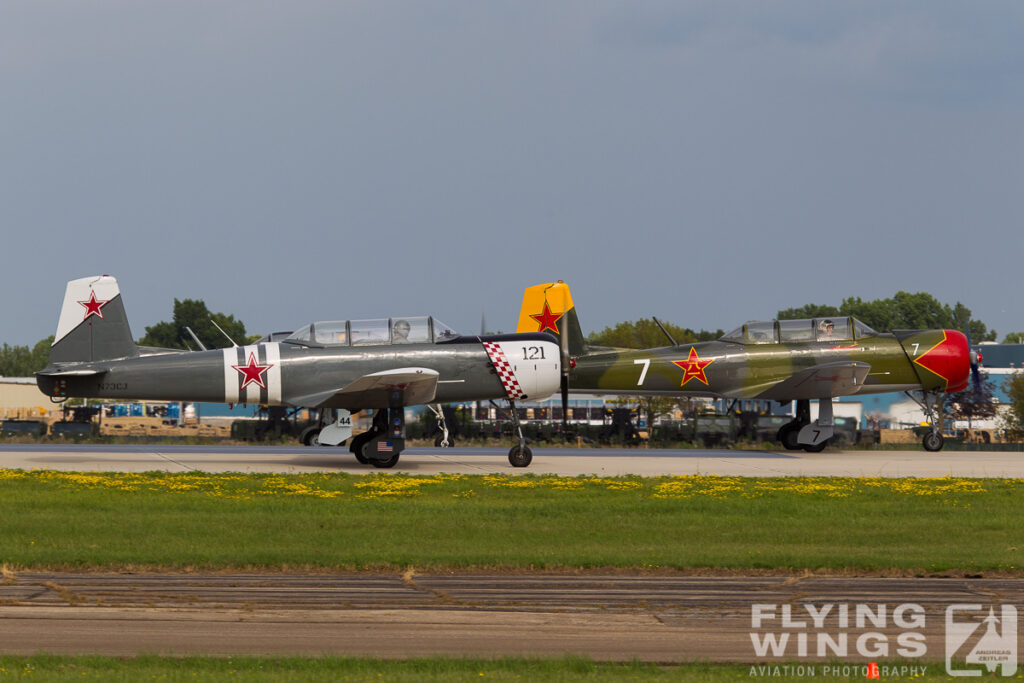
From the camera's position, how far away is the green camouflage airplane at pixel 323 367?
2084 cm

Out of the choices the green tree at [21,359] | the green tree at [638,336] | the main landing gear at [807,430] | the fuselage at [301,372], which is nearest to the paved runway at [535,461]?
the main landing gear at [807,430]

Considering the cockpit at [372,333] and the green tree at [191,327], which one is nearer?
the cockpit at [372,333]

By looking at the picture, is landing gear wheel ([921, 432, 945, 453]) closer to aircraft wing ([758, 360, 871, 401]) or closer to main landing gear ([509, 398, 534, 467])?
aircraft wing ([758, 360, 871, 401])

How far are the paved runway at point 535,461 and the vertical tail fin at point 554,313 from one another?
3405mm

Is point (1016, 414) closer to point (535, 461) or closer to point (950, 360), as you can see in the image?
point (950, 360)

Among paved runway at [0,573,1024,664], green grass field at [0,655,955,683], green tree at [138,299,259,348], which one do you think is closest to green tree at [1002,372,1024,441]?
paved runway at [0,573,1024,664]

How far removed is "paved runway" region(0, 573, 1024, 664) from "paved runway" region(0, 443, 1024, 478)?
10.3 m

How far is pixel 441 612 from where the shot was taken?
8.70m

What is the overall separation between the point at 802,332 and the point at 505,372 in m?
12.0

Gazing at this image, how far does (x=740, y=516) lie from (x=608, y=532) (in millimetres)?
2458

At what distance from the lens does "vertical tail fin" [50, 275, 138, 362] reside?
21.2 meters

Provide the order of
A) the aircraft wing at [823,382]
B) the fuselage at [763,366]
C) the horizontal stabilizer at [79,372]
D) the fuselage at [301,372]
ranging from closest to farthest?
the horizontal stabilizer at [79,372] → the fuselage at [301,372] → the aircraft wing at [823,382] → the fuselage at [763,366]

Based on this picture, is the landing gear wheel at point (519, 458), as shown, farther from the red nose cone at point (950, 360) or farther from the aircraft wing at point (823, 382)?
the red nose cone at point (950, 360)

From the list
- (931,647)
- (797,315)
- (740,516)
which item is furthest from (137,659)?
(797,315)
